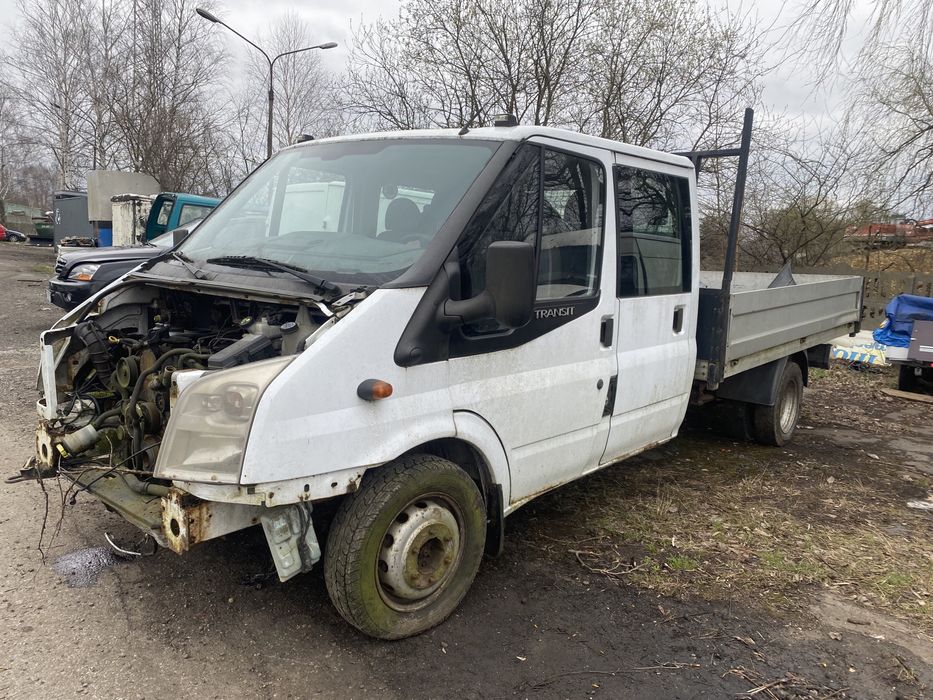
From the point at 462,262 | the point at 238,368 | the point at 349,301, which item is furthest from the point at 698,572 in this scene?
the point at 238,368

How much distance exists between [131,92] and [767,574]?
31.3 metres

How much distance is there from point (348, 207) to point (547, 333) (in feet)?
3.96

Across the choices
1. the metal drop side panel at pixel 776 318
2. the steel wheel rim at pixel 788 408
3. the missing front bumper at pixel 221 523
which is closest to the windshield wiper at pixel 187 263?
the missing front bumper at pixel 221 523

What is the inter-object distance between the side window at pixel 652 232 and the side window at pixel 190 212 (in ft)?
A: 34.2

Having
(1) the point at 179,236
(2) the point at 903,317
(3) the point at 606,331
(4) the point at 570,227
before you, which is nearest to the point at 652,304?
(3) the point at 606,331

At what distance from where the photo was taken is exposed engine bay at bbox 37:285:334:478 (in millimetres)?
2949

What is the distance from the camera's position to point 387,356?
9.00ft

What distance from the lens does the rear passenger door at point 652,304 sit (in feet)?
13.0

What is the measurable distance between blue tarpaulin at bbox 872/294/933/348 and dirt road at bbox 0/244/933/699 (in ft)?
22.1

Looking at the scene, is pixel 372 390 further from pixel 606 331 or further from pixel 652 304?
pixel 652 304

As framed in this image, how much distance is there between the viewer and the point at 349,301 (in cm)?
276

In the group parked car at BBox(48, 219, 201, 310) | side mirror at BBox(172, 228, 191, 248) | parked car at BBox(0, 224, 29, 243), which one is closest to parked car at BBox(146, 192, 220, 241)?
parked car at BBox(48, 219, 201, 310)

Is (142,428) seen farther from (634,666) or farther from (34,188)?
(34,188)

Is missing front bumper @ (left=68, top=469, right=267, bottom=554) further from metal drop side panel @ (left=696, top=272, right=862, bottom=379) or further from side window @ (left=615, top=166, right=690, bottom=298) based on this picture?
metal drop side panel @ (left=696, top=272, right=862, bottom=379)
